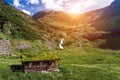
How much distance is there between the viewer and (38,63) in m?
73.0

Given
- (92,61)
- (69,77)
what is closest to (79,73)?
(69,77)

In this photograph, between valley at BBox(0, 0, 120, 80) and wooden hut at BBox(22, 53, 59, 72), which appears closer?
valley at BBox(0, 0, 120, 80)

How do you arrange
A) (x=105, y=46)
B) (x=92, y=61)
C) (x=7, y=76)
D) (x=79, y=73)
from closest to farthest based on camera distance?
(x=7, y=76), (x=79, y=73), (x=92, y=61), (x=105, y=46)

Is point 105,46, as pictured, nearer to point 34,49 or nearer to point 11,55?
point 34,49

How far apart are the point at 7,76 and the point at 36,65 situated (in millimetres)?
10182

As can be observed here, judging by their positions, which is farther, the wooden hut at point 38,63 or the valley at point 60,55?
the wooden hut at point 38,63

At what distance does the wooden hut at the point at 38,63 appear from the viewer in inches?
2793

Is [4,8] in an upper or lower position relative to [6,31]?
upper

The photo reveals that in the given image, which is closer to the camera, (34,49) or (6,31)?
(34,49)

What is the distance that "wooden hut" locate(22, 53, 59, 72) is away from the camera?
70938 mm

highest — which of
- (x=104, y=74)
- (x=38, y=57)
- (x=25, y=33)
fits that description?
(x=25, y=33)

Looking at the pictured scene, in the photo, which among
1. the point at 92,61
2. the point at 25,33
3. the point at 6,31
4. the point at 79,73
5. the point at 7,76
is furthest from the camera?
the point at 25,33

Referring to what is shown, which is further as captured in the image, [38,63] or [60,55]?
[60,55]

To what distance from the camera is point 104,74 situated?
72.8 metres
